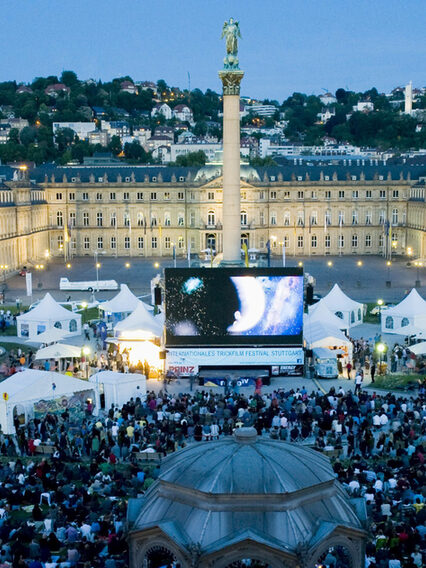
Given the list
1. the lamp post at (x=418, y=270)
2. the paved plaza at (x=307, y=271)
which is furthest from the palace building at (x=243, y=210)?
the lamp post at (x=418, y=270)

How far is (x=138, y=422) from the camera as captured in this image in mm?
32188

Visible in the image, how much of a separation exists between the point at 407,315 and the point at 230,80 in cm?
1665

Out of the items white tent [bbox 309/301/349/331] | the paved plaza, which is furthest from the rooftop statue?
the paved plaza

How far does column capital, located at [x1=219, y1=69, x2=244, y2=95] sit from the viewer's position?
188ft

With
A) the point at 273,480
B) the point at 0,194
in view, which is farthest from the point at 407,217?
the point at 273,480

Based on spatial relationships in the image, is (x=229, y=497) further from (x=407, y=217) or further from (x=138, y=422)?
(x=407, y=217)

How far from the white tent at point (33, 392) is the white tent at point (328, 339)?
13508mm

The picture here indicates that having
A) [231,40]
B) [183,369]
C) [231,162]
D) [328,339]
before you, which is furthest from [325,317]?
[231,40]

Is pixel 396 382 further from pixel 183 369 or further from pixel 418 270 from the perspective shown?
pixel 418 270

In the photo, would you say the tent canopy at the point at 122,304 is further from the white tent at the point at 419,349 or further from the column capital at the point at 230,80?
the white tent at the point at 419,349

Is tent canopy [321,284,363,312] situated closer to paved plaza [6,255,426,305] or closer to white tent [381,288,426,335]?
white tent [381,288,426,335]

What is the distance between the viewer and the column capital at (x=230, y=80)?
57375 mm

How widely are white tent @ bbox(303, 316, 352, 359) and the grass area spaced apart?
11.2 feet

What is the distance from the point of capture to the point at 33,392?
34.0 metres
